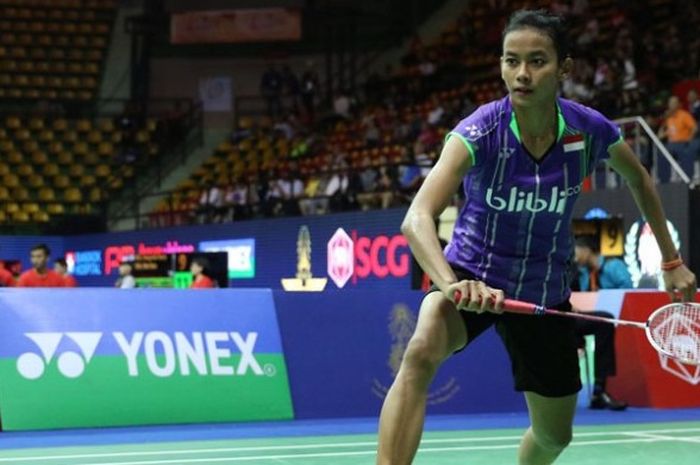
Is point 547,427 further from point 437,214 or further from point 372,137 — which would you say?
point 372,137

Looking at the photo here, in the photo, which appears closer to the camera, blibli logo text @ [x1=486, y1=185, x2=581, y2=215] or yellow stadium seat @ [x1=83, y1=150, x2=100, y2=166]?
blibli logo text @ [x1=486, y1=185, x2=581, y2=215]

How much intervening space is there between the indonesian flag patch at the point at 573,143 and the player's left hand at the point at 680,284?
533mm

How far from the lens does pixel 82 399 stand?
352 inches

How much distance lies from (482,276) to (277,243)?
16.4 m

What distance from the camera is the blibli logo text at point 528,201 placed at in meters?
4.28

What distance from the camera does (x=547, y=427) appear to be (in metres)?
4.63

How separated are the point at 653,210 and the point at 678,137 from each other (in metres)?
10.8

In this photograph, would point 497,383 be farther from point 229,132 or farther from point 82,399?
point 229,132

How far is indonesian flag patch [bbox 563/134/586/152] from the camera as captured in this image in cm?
435

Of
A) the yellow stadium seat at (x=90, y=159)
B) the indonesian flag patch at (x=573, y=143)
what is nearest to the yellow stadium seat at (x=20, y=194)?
the yellow stadium seat at (x=90, y=159)

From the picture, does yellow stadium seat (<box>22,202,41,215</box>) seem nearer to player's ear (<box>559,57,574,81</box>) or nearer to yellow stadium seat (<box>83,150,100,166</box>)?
yellow stadium seat (<box>83,150,100,166</box>)

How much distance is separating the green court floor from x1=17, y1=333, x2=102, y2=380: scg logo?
1.06 metres

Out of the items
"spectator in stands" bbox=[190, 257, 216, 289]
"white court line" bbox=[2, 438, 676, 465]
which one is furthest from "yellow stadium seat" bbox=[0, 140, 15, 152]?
"white court line" bbox=[2, 438, 676, 465]

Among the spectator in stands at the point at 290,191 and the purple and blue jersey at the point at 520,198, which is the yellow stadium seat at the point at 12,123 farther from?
the purple and blue jersey at the point at 520,198
